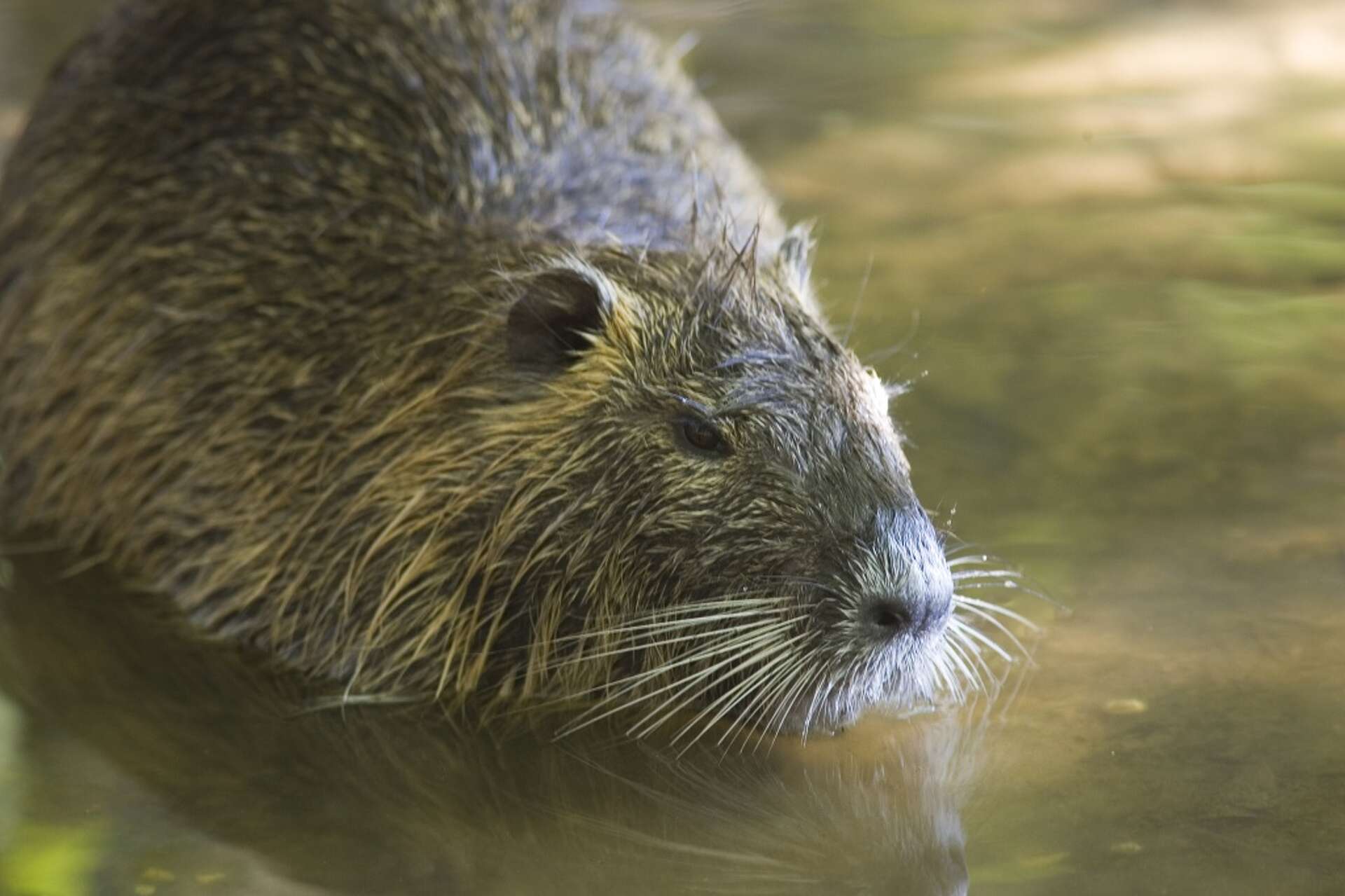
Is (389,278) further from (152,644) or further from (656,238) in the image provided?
(152,644)

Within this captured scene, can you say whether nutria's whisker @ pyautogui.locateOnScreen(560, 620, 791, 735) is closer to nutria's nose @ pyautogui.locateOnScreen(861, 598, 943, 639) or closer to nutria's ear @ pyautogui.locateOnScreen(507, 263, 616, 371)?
nutria's nose @ pyautogui.locateOnScreen(861, 598, 943, 639)

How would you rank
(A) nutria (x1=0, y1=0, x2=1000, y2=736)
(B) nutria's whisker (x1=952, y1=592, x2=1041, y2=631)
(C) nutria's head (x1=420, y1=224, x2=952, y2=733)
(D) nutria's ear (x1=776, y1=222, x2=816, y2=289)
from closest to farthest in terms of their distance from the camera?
(C) nutria's head (x1=420, y1=224, x2=952, y2=733) → (A) nutria (x1=0, y1=0, x2=1000, y2=736) → (B) nutria's whisker (x1=952, y1=592, x2=1041, y2=631) → (D) nutria's ear (x1=776, y1=222, x2=816, y2=289)

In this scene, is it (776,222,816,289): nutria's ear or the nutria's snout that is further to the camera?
(776,222,816,289): nutria's ear

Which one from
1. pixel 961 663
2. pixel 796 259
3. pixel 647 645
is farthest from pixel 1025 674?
pixel 796 259

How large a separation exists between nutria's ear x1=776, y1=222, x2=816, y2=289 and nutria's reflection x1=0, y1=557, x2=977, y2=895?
3.19ft

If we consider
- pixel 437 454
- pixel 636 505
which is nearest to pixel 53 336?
pixel 437 454

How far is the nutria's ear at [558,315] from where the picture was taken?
3914mm

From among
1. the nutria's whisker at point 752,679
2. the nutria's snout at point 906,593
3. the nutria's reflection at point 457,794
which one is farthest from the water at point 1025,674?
the nutria's snout at point 906,593

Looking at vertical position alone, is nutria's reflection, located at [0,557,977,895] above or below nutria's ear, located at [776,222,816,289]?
below

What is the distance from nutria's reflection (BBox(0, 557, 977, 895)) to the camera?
3447mm

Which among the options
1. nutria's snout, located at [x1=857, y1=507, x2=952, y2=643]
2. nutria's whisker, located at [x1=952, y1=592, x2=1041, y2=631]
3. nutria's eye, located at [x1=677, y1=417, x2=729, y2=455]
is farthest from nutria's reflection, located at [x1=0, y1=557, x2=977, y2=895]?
nutria's eye, located at [x1=677, y1=417, x2=729, y2=455]

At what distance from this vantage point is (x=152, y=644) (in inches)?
176

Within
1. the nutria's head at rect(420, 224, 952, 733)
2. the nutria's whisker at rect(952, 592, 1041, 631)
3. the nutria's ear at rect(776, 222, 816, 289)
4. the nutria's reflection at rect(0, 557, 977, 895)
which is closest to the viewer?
the nutria's reflection at rect(0, 557, 977, 895)

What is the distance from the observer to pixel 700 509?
146 inches
